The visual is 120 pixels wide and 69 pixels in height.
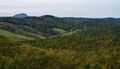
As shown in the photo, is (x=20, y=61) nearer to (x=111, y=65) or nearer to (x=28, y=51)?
(x=28, y=51)

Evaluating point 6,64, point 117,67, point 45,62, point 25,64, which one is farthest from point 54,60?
point 117,67

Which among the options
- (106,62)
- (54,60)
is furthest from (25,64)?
(106,62)

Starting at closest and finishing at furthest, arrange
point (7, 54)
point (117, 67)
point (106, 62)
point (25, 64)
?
point (117, 67)
point (106, 62)
point (25, 64)
point (7, 54)

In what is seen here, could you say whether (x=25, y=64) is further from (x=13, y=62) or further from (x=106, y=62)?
(x=106, y=62)

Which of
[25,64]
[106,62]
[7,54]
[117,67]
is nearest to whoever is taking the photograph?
[117,67]

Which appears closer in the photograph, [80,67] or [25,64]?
[80,67]

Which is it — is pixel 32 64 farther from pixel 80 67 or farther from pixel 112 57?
pixel 112 57

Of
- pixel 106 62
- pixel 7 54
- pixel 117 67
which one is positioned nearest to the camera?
pixel 117 67

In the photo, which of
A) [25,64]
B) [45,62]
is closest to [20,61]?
[25,64]

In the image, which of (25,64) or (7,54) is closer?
(25,64)
